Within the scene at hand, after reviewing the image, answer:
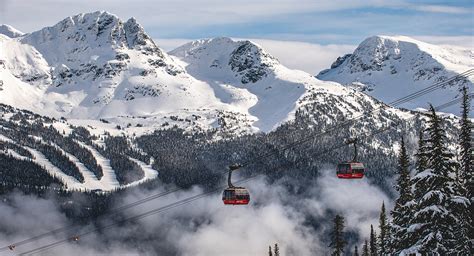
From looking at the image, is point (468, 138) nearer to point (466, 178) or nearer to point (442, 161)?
point (466, 178)

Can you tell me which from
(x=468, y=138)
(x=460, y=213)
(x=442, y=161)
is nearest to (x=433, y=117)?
(x=442, y=161)

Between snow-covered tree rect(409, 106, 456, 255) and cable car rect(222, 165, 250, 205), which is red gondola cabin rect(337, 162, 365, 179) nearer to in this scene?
cable car rect(222, 165, 250, 205)

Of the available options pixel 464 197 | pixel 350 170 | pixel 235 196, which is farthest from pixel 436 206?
pixel 350 170

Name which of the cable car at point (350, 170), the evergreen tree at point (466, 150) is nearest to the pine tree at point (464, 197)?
the evergreen tree at point (466, 150)

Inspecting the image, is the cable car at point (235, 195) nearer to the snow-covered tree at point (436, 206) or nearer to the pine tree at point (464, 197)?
the pine tree at point (464, 197)

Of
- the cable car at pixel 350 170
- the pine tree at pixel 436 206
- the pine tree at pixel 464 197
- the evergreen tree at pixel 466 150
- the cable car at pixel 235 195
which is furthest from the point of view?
the cable car at pixel 350 170

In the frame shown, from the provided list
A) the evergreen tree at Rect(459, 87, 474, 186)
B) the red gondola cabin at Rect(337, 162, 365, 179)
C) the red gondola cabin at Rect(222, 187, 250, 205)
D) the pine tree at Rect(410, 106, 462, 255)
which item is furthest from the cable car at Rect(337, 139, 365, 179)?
the pine tree at Rect(410, 106, 462, 255)

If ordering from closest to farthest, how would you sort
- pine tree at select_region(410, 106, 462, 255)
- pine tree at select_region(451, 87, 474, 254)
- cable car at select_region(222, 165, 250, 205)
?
1. pine tree at select_region(410, 106, 462, 255)
2. pine tree at select_region(451, 87, 474, 254)
3. cable car at select_region(222, 165, 250, 205)

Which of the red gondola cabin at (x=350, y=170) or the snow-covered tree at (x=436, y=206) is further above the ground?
the snow-covered tree at (x=436, y=206)

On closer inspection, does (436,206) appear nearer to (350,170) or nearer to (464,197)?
(464,197)
